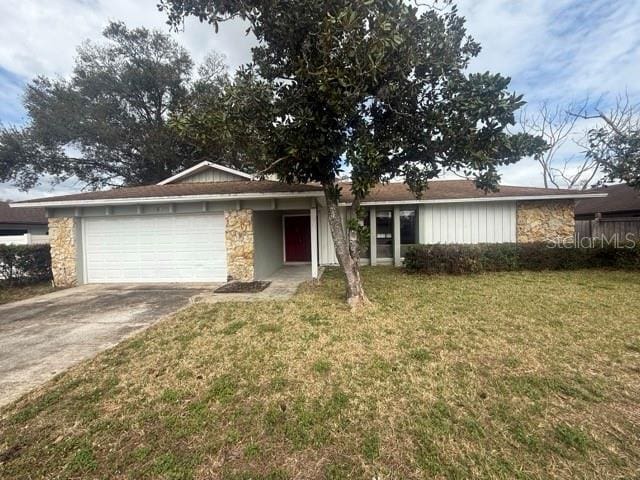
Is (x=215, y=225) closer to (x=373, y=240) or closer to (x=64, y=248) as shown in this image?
(x=64, y=248)

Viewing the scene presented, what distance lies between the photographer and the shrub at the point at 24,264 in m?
8.76

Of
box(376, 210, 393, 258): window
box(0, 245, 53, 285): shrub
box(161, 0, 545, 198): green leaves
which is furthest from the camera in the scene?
box(376, 210, 393, 258): window

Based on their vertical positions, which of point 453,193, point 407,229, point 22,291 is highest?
point 453,193

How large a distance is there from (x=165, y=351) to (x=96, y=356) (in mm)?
907

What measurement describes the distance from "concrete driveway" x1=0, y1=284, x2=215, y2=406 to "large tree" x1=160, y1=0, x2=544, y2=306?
13.3 feet

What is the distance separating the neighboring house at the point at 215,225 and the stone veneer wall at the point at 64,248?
0.03m

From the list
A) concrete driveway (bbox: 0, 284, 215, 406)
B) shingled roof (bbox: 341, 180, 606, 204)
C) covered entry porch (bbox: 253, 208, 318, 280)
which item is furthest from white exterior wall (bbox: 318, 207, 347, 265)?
Answer: concrete driveway (bbox: 0, 284, 215, 406)

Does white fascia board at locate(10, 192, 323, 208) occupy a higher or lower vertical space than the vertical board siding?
higher

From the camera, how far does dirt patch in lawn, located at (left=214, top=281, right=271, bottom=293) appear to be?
7531mm

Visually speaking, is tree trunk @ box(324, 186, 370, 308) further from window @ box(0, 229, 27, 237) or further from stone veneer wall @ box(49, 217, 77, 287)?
window @ box(0, 229, 27, 237)

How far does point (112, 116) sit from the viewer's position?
1677 centimetres

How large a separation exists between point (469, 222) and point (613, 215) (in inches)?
524

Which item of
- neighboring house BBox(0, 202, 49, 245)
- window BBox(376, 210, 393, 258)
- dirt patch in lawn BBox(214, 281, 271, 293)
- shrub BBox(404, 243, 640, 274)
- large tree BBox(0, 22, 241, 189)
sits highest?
large tree BBox(0, 22, 241, 189)

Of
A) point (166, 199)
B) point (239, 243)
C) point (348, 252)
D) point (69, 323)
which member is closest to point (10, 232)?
point (166, 199)
